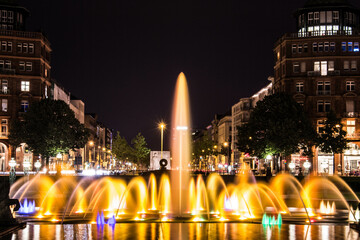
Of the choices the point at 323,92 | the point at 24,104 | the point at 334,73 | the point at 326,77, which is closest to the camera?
the point at 334,73

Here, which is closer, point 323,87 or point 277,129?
point 277,129

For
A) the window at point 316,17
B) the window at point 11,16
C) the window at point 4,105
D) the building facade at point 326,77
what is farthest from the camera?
the window at point 11,16

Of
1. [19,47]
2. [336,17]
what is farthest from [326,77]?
[19,47]

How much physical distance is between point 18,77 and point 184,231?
88408mm

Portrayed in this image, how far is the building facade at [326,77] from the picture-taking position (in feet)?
319

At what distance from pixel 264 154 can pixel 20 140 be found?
41348 millimetres

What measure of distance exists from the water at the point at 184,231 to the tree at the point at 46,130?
64.2 m

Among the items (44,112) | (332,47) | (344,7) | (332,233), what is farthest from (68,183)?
(344,7)

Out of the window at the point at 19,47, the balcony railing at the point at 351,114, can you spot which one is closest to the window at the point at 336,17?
the balcony railing at the point at 351,114

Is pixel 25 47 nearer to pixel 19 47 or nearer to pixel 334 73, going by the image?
pixel 19 47

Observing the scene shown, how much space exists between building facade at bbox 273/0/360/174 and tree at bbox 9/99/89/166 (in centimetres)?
4209

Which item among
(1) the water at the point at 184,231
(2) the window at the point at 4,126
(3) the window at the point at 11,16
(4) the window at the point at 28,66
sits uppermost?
(3) the window at the point at 11,16

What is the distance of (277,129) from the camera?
250ft

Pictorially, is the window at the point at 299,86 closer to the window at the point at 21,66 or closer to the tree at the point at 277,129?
the tree at the point at 277,129
